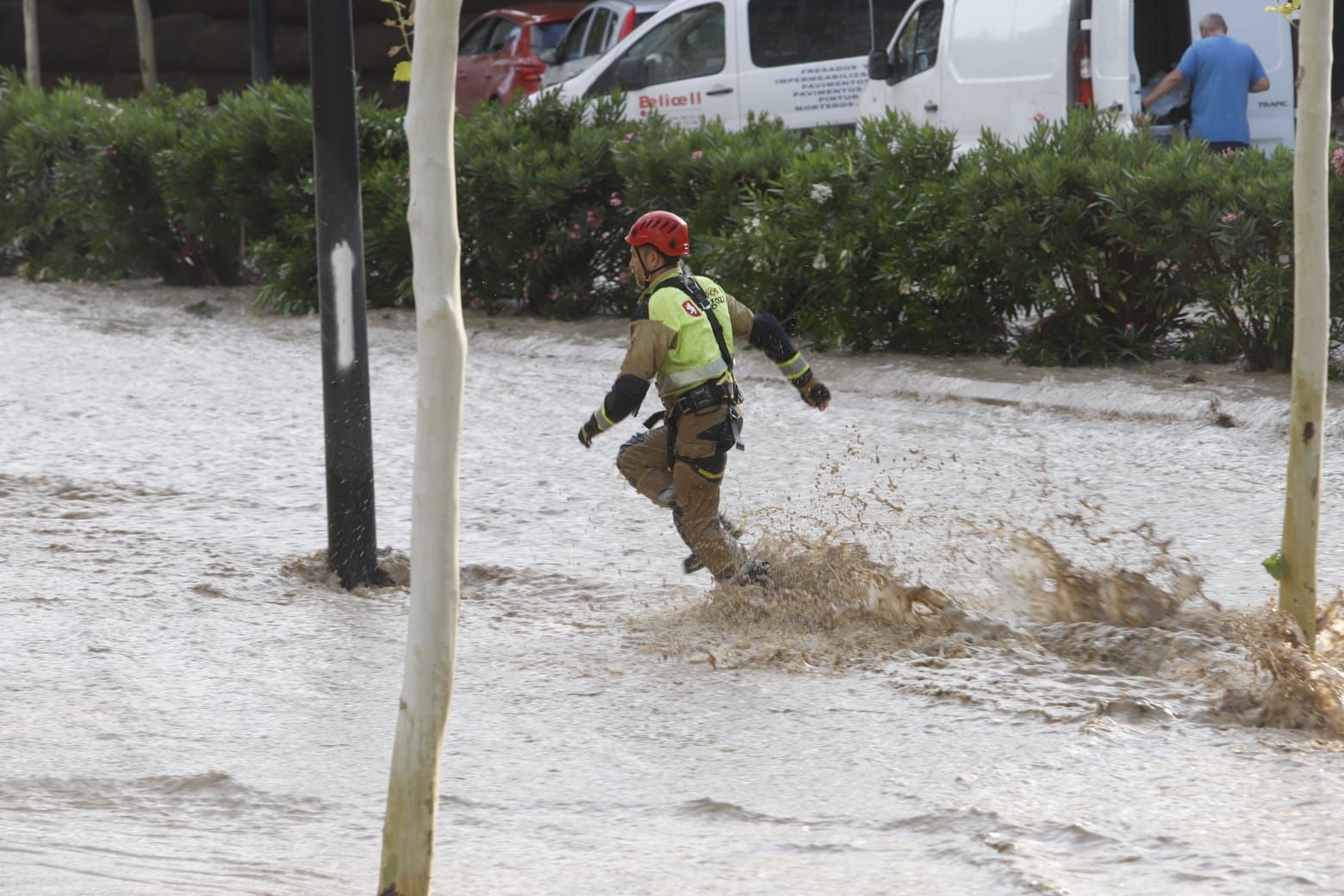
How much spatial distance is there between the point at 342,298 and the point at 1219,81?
770 cm

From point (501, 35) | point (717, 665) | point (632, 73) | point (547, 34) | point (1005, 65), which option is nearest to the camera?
point (717, 665)

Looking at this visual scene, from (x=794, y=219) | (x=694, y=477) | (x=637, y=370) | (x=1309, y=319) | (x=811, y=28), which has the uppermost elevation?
(x=811, y=28)

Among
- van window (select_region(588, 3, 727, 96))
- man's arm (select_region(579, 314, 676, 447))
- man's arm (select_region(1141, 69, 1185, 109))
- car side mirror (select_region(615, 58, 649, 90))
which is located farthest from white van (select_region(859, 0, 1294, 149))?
man's arm (select_region(579, 314, 676, 447))

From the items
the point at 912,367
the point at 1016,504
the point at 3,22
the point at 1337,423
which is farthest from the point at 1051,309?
the point at 3,22

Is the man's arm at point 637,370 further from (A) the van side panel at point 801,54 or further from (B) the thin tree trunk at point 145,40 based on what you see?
(B) the thin tree trunk at point 145,40

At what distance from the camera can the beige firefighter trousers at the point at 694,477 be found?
5559 millimetres

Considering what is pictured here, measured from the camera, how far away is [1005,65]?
1271 cm

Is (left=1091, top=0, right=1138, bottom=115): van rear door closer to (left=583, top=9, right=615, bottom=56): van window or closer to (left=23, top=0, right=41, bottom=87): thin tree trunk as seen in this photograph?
(left=583, top=9, right=615, bottom=56): van window

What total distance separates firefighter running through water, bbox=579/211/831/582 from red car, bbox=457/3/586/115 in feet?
41.7

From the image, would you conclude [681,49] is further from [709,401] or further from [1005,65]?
[709,401]

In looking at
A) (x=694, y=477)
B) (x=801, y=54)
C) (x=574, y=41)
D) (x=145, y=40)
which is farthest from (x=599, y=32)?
(x=694, y=477)

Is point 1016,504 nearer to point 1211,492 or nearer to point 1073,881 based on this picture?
point 1211,492

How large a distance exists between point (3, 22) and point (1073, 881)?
87.7 ft

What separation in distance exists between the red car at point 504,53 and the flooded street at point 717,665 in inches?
397
